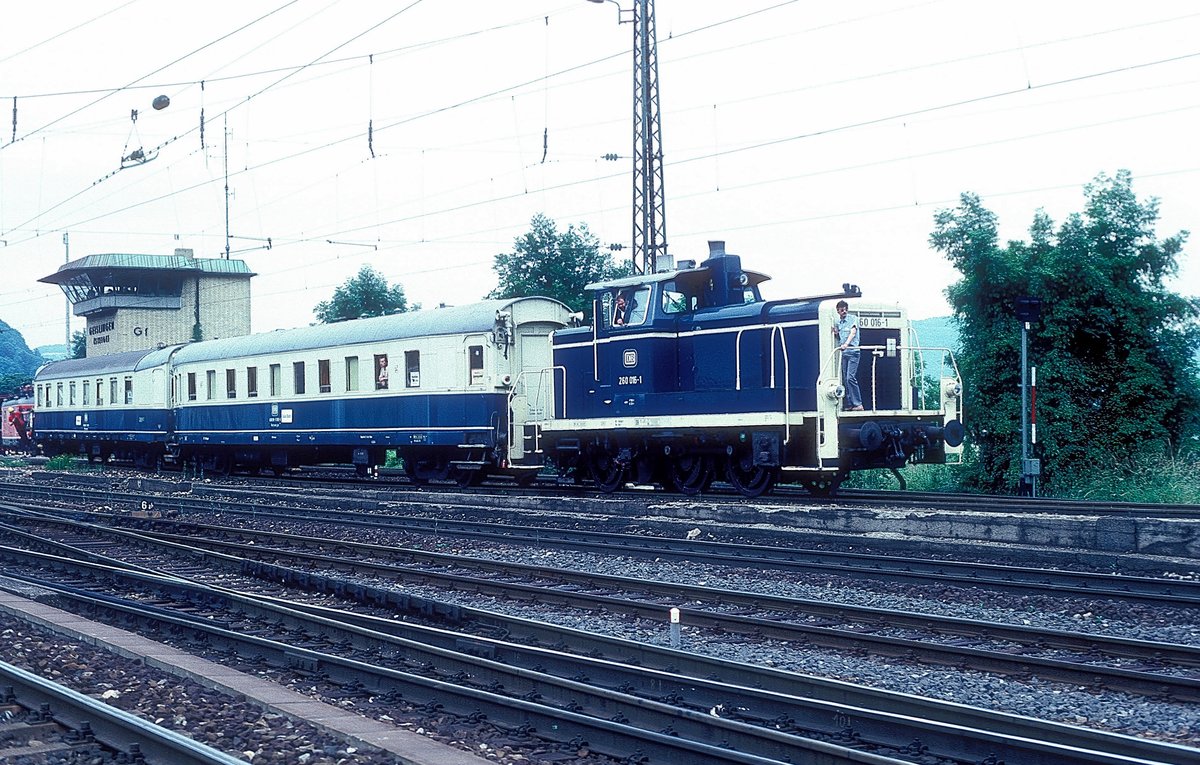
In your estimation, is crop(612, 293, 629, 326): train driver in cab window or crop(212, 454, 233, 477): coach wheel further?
crop(212, 454, 233, 477): coach wheel

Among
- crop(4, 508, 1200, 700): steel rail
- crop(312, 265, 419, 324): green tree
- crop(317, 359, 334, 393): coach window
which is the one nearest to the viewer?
crop(4, 508, 1200, 700): steel rail

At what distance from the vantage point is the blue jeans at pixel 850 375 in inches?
650

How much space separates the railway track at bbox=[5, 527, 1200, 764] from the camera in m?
5.73

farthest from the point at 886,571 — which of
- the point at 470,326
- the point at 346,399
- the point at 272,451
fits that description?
the point at 272,451

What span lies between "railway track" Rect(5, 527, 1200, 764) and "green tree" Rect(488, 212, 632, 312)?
2727cm

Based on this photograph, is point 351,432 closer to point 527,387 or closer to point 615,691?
point 527,387

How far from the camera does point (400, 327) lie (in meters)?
24.3

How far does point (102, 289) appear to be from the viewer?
210 ft

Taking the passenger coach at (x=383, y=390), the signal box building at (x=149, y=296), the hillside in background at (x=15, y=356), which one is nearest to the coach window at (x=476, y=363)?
the passenger coach at (x=383, y=390)

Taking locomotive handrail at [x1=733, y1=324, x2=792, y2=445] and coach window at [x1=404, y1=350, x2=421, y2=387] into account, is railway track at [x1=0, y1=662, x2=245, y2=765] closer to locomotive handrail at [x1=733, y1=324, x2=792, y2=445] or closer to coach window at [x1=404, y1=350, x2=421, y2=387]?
locomotive handrail at [x1=733, y1=324, x2=792, y2=445]

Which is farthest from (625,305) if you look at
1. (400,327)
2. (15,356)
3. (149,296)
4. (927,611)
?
(15,356)

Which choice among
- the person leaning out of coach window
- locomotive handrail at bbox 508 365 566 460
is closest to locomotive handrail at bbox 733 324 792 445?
the person leaning out of coach window

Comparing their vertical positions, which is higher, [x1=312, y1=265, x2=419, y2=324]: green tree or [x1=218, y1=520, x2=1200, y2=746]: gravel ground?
[x1=312, y1=265, x2=419, y2=324]: green tree

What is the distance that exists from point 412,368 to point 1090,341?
1365cm
